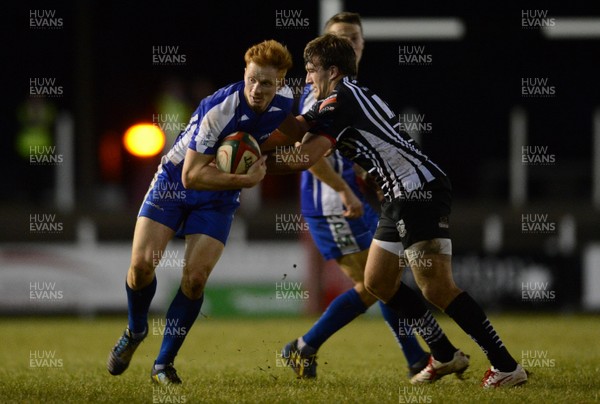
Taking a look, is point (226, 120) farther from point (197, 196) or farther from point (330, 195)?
point (330, 195)

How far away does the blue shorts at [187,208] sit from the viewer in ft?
21.4

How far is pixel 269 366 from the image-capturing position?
7641 mm

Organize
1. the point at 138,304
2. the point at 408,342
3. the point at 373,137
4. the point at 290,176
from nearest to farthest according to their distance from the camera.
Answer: the point at 373,137
the point at 138,304
the point at 408,342
the point at 290,176

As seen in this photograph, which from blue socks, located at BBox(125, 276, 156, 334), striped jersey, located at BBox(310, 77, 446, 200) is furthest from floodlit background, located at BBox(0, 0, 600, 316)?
striped jersey, located at BBox(310, 77, 446, 200)

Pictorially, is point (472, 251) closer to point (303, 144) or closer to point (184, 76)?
point (303, 144)

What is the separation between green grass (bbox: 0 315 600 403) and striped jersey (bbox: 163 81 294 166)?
1533mm

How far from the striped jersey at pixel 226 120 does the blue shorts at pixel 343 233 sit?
3.88 ft

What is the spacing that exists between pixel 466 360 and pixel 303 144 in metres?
1.76

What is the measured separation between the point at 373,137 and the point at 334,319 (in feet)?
5.21

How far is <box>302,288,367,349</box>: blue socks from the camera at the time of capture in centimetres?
716

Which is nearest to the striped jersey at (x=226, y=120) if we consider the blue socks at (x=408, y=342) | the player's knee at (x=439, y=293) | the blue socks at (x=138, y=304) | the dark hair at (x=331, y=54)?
the dark hair at (x=331, y=54)

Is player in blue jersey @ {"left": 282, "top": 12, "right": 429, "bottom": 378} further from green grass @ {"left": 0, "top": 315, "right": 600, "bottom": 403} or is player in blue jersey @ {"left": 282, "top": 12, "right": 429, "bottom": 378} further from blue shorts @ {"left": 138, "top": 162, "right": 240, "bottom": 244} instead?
blue shorts @ {"left": 138, "top": 162, "right": 240, "bottom": 244}

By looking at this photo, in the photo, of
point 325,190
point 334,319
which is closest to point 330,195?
point 325,190

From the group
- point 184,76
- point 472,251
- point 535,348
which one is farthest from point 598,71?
point 535,348
